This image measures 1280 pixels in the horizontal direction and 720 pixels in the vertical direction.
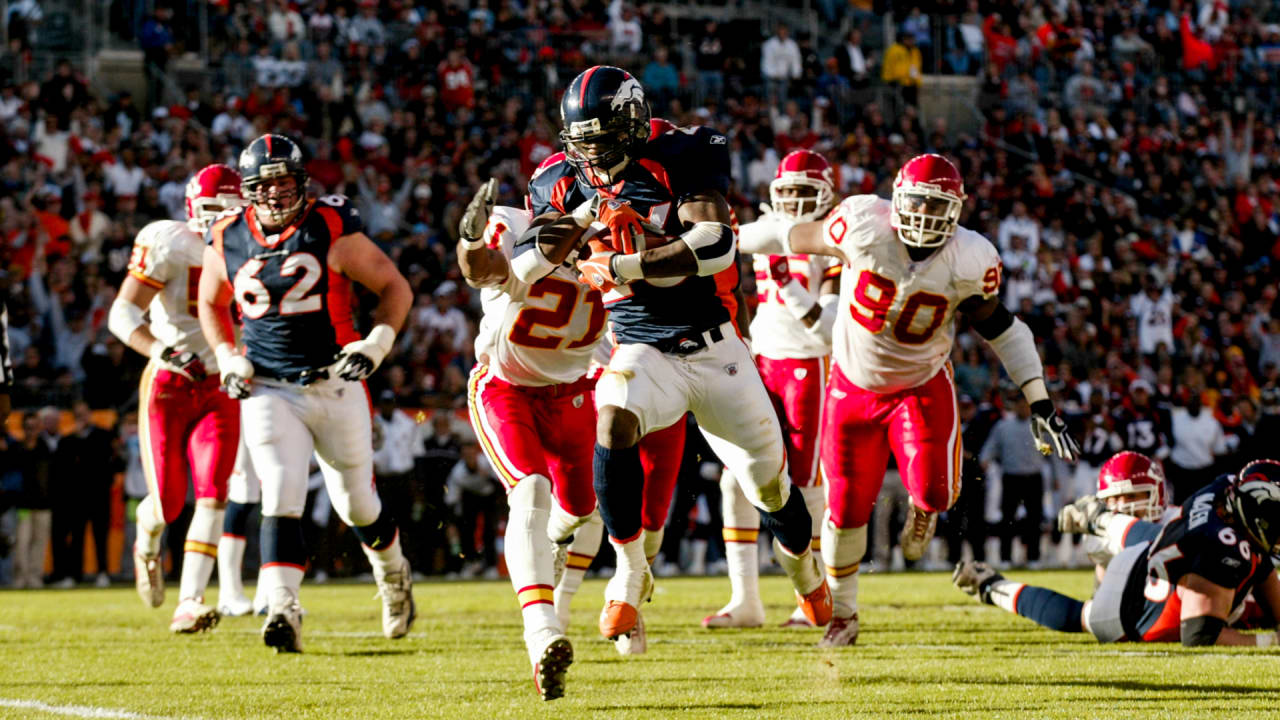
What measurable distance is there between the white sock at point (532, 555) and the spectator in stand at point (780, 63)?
49.3ft

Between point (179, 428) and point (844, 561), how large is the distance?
331 centimetres

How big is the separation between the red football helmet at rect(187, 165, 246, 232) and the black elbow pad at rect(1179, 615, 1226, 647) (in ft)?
15.5

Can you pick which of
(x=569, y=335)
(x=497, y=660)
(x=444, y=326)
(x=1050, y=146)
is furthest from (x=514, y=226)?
(x=1050, y=146)

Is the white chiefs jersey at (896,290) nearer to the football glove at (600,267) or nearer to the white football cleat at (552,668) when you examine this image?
the football glove at (600,267)

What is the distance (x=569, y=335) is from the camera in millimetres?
6418

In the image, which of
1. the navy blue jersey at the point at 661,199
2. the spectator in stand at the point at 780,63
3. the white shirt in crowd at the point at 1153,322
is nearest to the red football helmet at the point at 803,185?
the navy blue jersey at the point at 661,199

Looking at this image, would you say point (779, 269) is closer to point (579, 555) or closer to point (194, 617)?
point (579, 555)

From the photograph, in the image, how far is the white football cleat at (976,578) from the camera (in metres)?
8.12

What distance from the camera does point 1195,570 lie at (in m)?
6.75

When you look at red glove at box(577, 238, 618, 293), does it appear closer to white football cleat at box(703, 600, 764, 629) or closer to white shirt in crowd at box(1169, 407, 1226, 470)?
white football cleat at box(703, 600, 764, 629)

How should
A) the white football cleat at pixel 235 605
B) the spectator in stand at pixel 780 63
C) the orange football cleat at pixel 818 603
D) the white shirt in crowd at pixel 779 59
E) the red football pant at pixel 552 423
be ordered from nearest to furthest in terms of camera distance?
the red football pant at pixel 552 423
the orange football cleat at pixel 818 603
the white football cleat at pixel 235 605
the spectator in stand at pixel 780 63
the white shirt in crowd at pixel 779 59

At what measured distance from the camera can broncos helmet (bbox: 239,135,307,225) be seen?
693 cm

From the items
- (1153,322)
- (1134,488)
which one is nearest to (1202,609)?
(1134,488)

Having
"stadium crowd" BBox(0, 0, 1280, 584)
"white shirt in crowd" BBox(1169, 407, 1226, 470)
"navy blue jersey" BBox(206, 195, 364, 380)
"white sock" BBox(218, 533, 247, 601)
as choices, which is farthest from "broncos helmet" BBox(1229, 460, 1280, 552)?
"white shirt in crowd" BBox(1169, 407, 1226, 470)
